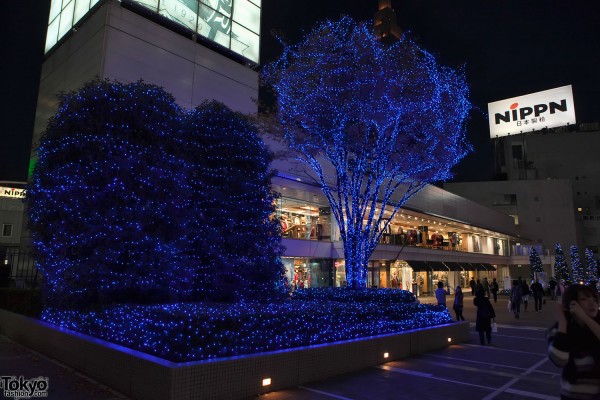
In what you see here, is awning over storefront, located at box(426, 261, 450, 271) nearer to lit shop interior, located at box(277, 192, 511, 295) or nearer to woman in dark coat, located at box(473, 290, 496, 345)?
lit shop interior, located at box(277, 192, 511, 295)

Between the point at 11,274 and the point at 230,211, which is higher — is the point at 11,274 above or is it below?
below

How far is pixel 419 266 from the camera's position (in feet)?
103

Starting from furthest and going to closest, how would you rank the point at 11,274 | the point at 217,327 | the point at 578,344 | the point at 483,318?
the point at 11,274 < the point at 483,318 < the point at 217,327 < the point at 578,344

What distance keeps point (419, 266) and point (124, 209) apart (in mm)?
26089

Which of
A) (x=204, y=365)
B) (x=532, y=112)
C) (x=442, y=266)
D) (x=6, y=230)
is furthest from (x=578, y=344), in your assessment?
(x=532, y=112)

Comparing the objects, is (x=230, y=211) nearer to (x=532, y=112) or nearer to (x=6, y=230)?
(x=6, y=230)

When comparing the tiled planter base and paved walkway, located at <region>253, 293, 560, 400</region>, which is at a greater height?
the tiled planter base

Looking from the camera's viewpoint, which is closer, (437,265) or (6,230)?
(437,265)

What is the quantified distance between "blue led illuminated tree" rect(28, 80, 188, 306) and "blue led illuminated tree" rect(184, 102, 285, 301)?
1.56 metres

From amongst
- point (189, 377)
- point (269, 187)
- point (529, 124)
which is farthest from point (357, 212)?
point (529, 124)

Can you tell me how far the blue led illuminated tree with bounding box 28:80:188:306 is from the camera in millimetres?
9406

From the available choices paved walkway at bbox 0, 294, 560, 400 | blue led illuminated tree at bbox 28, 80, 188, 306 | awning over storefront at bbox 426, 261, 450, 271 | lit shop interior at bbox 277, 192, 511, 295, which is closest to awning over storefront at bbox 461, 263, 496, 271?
lit shop interior at bbox 277, 192, 511, 295

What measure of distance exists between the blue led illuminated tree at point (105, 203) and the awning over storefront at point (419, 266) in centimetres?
2331

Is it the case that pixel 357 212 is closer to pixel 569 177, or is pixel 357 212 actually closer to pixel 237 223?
pixel 237 223
